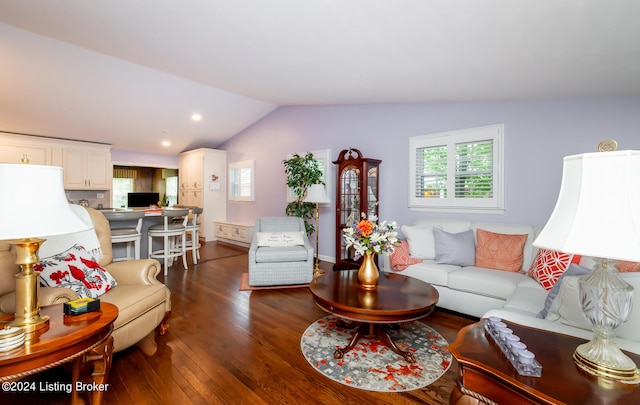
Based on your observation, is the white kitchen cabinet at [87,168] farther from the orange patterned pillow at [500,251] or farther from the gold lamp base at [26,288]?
the orange patterned pillow at [500,251]

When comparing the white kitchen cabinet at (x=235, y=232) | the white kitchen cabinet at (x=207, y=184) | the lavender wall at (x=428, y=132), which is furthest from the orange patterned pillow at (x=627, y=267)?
the white kitchen cabinet at (x=207, y=184)

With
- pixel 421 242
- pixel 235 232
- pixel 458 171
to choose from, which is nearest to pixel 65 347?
pixel 421 242

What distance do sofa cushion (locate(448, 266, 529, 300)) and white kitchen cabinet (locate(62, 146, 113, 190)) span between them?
6.98m

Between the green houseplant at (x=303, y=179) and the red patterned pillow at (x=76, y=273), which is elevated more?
the green houseplant at (x=303, y=179)

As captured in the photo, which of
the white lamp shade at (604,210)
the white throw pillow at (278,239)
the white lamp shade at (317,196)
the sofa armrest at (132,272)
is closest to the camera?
the white lamp shade at (604,210)

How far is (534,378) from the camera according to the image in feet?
3.11

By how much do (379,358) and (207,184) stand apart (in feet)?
20.2

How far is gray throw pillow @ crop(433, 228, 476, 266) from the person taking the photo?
3.18m

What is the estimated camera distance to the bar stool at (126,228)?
3.61m

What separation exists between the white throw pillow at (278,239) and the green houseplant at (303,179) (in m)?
0.97

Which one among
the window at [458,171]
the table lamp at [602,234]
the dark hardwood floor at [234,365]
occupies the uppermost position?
the window at [458,171]

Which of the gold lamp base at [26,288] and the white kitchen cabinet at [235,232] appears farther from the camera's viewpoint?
the white kitchen cabinet at [235,232]

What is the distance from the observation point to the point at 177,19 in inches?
102

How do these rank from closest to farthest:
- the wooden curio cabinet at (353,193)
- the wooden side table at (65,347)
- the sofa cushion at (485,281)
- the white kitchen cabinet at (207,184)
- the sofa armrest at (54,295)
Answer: the wooden side table at (65,347) → the sofa armrest at (54,295) → the sofa cushion at (485,281) → the wooden curio cabinet at (353,193) → the white kitchen cabinet at (207,184)
